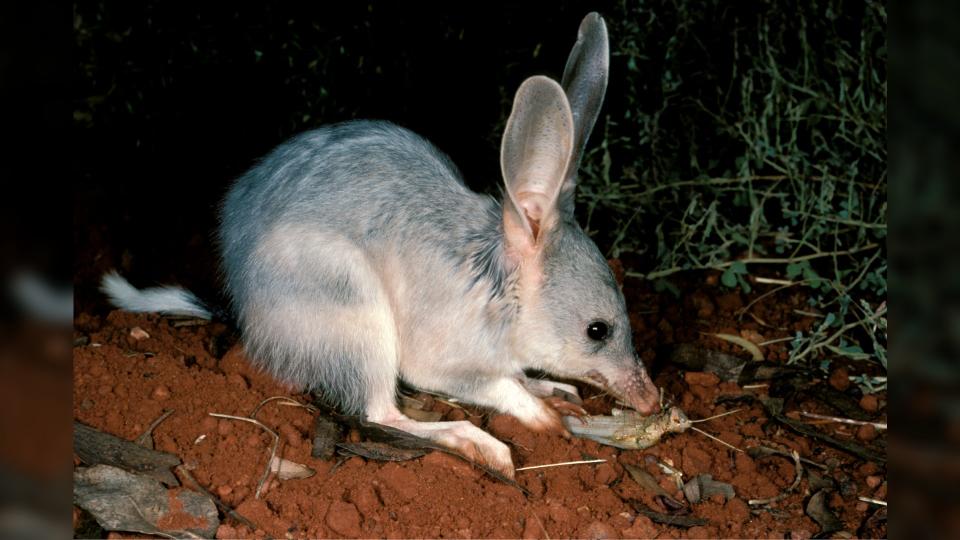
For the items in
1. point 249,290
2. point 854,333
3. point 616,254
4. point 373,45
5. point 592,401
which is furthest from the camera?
point 373,45

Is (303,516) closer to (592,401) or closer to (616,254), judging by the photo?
(592,401)

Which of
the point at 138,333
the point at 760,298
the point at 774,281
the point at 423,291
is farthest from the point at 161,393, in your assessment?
the point at 774,281

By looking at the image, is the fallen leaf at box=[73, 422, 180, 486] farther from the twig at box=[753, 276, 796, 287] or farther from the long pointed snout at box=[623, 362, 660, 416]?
the twig at box=[753, 276, 796, 287]

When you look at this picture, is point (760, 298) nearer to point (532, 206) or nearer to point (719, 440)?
point (719, 440)

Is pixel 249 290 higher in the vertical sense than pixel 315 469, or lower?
higher

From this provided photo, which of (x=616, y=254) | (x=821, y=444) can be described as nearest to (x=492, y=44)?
(x=616, y=254)

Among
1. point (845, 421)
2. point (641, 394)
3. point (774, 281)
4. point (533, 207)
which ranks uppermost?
point (533, 207)

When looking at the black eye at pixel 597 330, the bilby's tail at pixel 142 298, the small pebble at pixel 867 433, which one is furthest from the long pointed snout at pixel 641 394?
the bilby's tail at pixel 142 298
